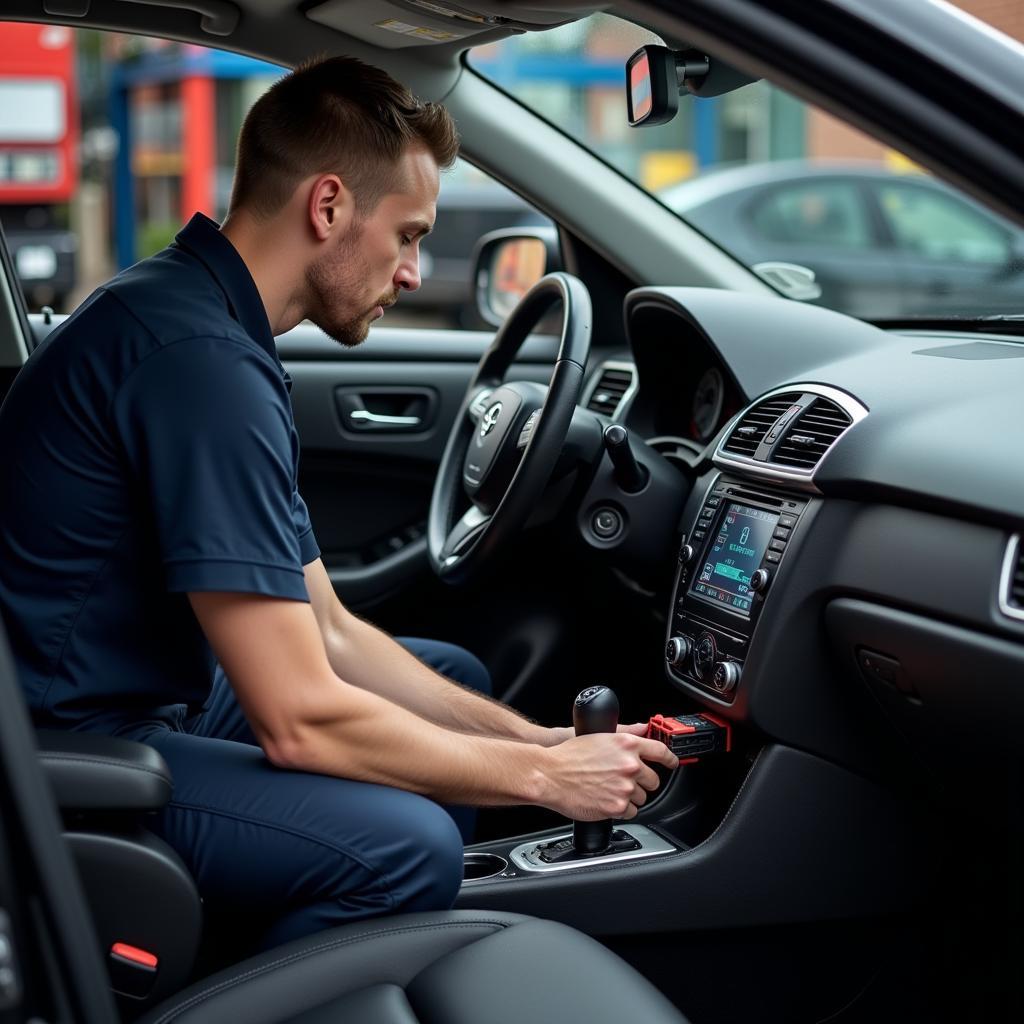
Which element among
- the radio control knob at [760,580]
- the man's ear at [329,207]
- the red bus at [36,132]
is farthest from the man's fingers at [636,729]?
the red bus at [36,132]

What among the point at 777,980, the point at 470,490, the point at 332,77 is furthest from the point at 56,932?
the point at 470,490

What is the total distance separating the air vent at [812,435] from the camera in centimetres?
197

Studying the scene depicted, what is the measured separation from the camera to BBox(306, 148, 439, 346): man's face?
180 cm

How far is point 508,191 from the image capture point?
2.85m

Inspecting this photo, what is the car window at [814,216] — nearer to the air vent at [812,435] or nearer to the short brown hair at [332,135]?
the air vent at [812,435]

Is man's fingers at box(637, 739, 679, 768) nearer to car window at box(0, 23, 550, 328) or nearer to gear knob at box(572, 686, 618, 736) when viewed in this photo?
gear knob at box(572, 686, 618, 736)

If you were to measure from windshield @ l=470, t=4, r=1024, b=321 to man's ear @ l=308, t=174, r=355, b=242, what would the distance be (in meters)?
0.34

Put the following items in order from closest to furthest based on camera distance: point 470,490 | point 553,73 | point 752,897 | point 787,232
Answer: point 752,897, point 470,490, point 787,232, point 553,73

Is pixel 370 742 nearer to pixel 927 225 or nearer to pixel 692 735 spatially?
pixel 692 735

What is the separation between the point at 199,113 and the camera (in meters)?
13.6

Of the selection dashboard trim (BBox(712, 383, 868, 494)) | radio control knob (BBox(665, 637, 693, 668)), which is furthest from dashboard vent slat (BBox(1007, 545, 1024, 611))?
radio control knob (BBox(665, 637, 693, 668))

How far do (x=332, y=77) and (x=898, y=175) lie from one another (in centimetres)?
629

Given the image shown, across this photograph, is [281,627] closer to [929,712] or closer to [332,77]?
[332,77]

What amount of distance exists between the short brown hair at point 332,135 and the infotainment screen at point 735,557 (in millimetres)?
676
